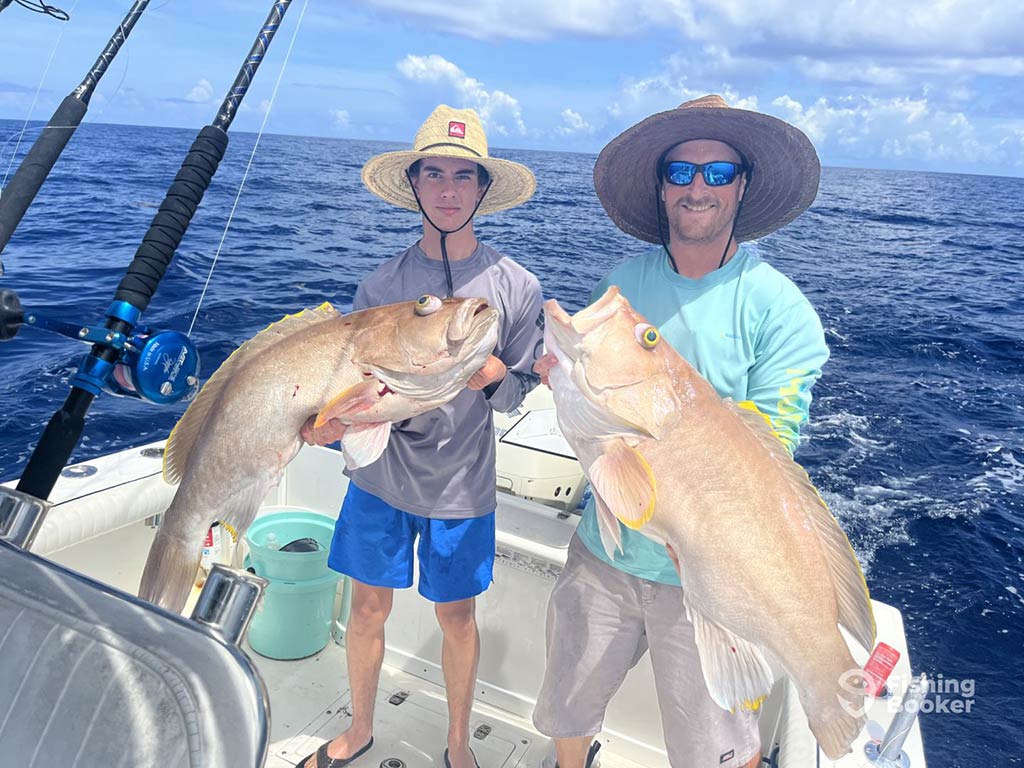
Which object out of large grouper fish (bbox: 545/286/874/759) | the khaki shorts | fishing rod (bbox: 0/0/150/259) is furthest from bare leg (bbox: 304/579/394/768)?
fishing rod (bbox: 0/0/150/259)

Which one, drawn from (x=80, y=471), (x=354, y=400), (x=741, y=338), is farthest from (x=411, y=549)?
(x=80, y=471)

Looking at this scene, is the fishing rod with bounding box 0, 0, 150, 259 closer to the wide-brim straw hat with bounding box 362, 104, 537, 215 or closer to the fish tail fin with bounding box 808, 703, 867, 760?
the wide-brim straw hat with bounding box 362, 104, 537, 215

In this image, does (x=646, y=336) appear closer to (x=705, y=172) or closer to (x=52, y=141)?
(x=705, y=172)

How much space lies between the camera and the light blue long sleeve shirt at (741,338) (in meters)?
2.38

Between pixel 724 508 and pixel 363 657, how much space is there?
181 centimetres

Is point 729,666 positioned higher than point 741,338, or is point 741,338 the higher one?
point 741,338

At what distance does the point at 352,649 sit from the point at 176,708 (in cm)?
206

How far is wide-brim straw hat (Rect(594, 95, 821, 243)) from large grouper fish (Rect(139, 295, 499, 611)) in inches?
39.0

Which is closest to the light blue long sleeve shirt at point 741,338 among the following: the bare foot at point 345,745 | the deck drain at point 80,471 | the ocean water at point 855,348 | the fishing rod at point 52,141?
the bare foot at point 345,745

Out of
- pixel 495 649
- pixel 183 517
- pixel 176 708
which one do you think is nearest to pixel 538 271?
pixel 495 649

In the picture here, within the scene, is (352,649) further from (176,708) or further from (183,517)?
(176,708)

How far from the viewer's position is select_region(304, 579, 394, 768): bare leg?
3.02 meters

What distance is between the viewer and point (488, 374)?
241 centimetres

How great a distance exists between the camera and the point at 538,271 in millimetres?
15602
